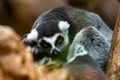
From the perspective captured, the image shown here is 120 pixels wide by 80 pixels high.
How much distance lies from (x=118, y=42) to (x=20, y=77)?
117 cm

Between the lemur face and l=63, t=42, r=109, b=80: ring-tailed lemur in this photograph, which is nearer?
l=63, t=42, r=109, b=80: ring-tailed lemur

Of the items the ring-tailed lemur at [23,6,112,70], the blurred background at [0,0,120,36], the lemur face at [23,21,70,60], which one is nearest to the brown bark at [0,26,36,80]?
the ring-tailed lemur at [23,6,112,70]

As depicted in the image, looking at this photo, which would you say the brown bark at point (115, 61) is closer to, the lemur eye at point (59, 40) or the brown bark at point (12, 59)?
the lemur eye at point (59, 40)

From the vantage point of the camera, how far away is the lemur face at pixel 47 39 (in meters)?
2.68

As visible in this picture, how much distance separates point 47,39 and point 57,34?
0.29ft

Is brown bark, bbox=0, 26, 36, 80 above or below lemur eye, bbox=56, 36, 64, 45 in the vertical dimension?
below

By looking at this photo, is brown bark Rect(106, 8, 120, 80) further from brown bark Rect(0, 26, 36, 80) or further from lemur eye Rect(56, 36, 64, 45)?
brown bark Rect(0, 26, 36, 80)

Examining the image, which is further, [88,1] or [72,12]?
[88,1]

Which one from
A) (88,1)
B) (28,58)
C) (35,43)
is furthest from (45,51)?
(88,1)

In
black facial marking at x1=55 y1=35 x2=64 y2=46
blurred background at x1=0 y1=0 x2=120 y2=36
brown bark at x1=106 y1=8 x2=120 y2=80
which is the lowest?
brown bark at x1=106 y1=8 x2=120 y2=80

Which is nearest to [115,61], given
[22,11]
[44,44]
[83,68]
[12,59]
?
[83,68]

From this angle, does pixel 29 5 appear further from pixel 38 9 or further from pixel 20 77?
pixel 20 77

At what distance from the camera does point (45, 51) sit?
2.70 meters

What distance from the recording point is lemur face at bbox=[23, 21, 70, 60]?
268 cm
